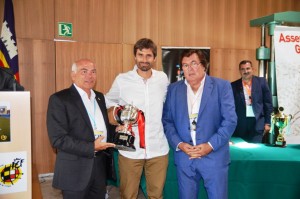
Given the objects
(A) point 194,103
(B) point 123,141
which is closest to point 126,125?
(B) point 123,141

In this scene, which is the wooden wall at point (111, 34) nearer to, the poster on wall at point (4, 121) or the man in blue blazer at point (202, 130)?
the man in blue blazer at point (202, 130)

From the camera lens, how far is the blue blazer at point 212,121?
1985mm

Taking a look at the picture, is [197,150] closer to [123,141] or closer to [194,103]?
[194,103]

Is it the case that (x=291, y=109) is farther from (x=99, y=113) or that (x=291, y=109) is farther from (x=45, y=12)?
Answer: (x=45, y=12)

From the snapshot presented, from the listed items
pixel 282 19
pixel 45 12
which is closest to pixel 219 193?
pixel 282 19

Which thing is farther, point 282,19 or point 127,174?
point 282,19

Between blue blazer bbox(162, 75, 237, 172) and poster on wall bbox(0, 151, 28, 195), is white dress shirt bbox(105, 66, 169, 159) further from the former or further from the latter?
poster on wall bbox(0, 151, 28, 195)

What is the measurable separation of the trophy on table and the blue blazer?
0.99ft

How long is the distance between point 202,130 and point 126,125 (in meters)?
0.56

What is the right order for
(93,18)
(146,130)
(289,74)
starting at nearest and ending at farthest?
(146,130) → (289,74) → (93,18)

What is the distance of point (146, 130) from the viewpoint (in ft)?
7.31

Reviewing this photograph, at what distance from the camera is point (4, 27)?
3818 mm

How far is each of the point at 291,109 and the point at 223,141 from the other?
1.16 meters

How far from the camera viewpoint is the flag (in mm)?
3781
